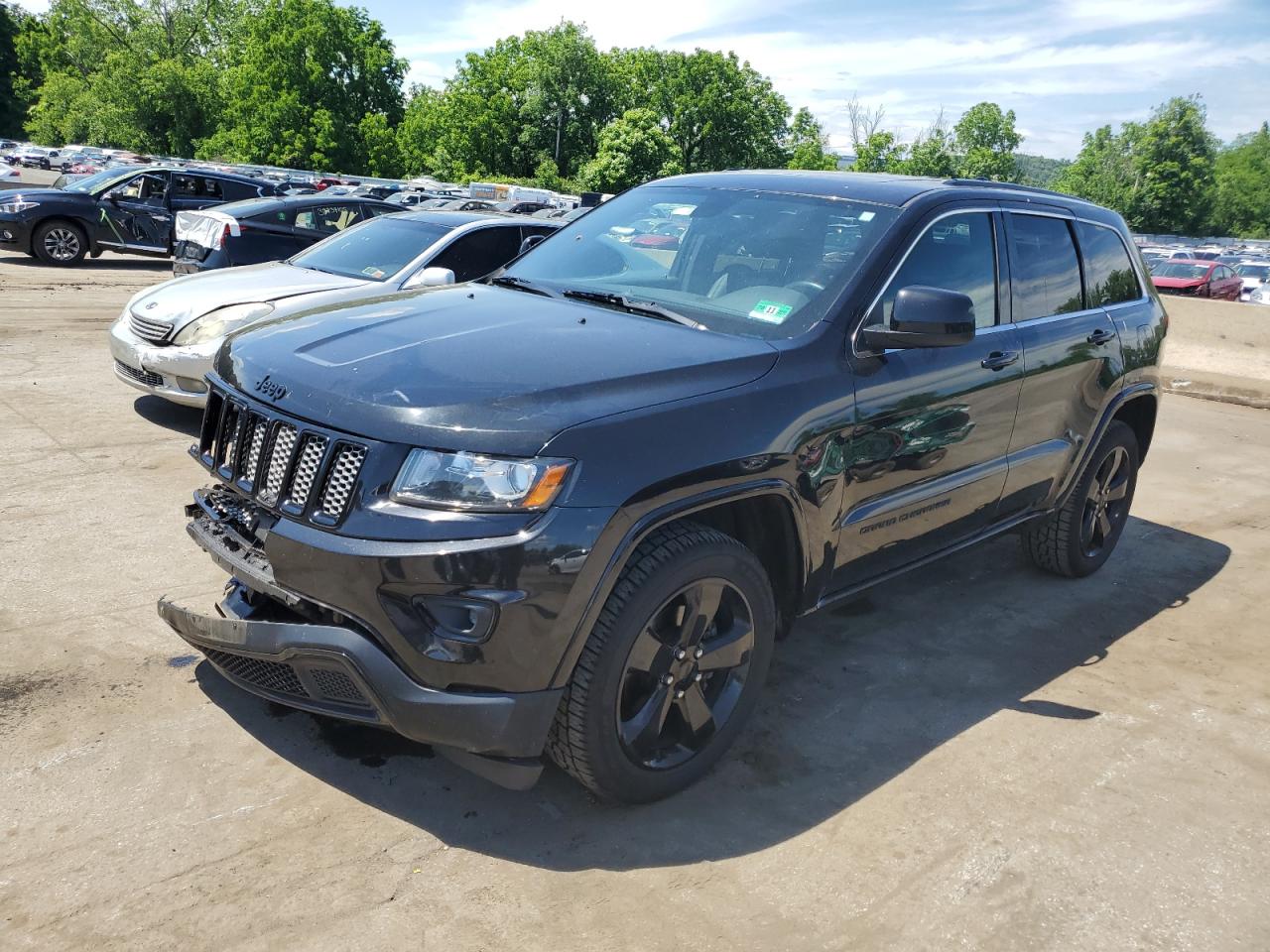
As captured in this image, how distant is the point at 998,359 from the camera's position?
4.25 metres

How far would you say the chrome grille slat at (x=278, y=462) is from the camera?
300 cm

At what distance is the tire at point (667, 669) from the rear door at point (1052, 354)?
179 centimetres

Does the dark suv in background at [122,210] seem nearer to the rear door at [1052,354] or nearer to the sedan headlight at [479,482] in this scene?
the rear door at [1052,354]

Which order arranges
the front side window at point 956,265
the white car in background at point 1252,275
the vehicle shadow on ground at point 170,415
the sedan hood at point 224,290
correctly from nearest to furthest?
1. the front side window at point 956,265
2. the sedan hood at point 224,290
3. the vehicle shadow on ground at point 170,415
4. the white car in background at point 1252,275

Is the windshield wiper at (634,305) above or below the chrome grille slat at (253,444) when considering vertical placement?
above

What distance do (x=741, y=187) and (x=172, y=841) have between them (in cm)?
315

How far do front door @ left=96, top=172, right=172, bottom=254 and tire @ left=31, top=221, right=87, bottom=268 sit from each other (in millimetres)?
305

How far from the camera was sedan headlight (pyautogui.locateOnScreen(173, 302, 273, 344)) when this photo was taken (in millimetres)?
6812

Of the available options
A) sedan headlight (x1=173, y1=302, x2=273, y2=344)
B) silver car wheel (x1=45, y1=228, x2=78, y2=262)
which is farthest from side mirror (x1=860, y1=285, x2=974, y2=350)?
silver car wheel (x1=45, y1=228, x2=78, y2=262)

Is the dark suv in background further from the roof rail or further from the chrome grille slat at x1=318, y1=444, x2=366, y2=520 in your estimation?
the chrome grille slat at x1=318, y1=444, x2=366, y2=520

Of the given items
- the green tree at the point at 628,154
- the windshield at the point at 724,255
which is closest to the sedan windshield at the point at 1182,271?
the windshield at the point at 724,255

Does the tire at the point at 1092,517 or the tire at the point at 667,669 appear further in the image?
the tire at the point at 1092,517

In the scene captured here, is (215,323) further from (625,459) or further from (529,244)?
(625,459)

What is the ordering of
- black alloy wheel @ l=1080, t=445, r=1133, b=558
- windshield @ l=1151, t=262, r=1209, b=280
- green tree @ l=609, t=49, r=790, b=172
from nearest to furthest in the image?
black alloy wheel @ l=1080, t=445, r=1133, b=558 < windshield @ l=1151, t=262, r=1209, b=280 < green tree @ l=609, t=49, r=790, b=172
